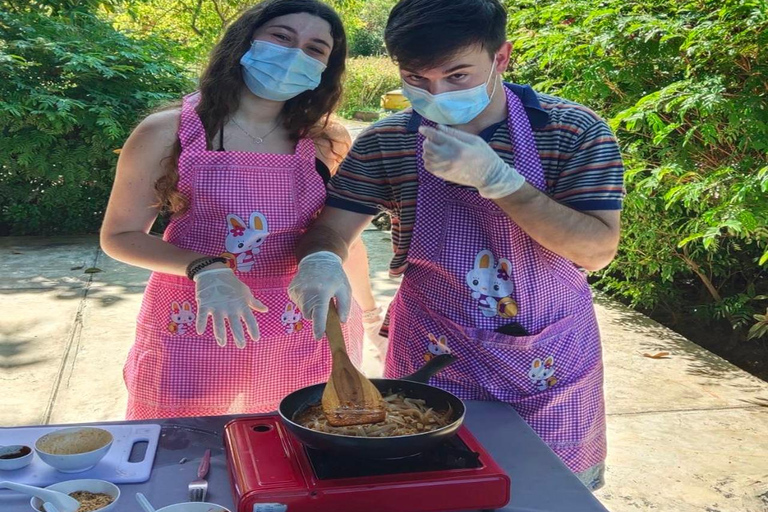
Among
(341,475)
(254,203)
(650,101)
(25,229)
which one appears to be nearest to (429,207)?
(254,203)

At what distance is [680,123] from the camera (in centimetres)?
360

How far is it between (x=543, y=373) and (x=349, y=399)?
20.7 inches

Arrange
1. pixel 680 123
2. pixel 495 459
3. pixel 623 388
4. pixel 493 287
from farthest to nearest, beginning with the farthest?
pixel 623 388 < pixel 680 123 < pixel 493 287 < pixel 495 459

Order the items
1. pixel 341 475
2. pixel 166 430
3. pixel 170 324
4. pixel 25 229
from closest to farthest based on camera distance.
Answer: pixel 341 475, pixel 166 430, pixel 170 324, pixel 25 229

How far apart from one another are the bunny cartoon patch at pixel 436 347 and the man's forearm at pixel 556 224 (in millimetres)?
323

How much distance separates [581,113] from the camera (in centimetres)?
184

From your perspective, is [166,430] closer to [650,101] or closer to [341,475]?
[341,475]

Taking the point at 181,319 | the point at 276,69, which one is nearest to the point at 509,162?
the point at 276,69

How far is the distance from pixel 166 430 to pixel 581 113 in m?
1.13

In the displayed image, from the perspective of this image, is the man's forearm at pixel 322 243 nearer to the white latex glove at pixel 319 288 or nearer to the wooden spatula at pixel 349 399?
the white latex glove at pixel 319 288

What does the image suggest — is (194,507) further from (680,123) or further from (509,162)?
(680,123)

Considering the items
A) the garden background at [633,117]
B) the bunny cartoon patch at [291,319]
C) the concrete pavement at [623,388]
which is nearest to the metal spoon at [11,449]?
the bunny cartoon patch at [291,319]

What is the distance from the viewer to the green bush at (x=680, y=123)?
3406mm

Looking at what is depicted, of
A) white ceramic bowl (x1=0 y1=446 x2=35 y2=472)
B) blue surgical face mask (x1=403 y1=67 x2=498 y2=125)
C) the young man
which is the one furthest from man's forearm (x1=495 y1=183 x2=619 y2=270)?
white ceramic bowl (x1=0 y1=446 x2=35 y2=472)
